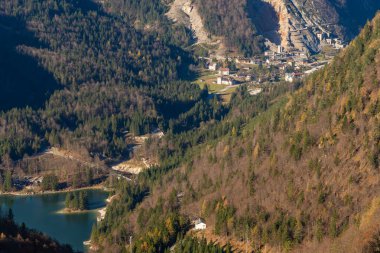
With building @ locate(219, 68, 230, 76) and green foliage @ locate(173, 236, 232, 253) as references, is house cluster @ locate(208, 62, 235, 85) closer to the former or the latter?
building @ locate(219, 68, 230, 76)

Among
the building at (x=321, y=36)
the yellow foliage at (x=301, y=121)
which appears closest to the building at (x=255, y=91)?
the building at (x=321, y=36)

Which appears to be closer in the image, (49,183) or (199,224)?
(199,224)

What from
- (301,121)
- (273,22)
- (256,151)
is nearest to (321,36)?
(273,22)

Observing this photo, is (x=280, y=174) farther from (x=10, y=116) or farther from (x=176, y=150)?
(x=10, y=116)

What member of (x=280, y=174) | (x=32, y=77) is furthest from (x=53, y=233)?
(x=32, y=77)

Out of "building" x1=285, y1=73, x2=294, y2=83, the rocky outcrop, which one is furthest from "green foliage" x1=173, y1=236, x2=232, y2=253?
the rocky outcrop

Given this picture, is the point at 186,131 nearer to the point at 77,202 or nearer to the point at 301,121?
the point at 77,202
